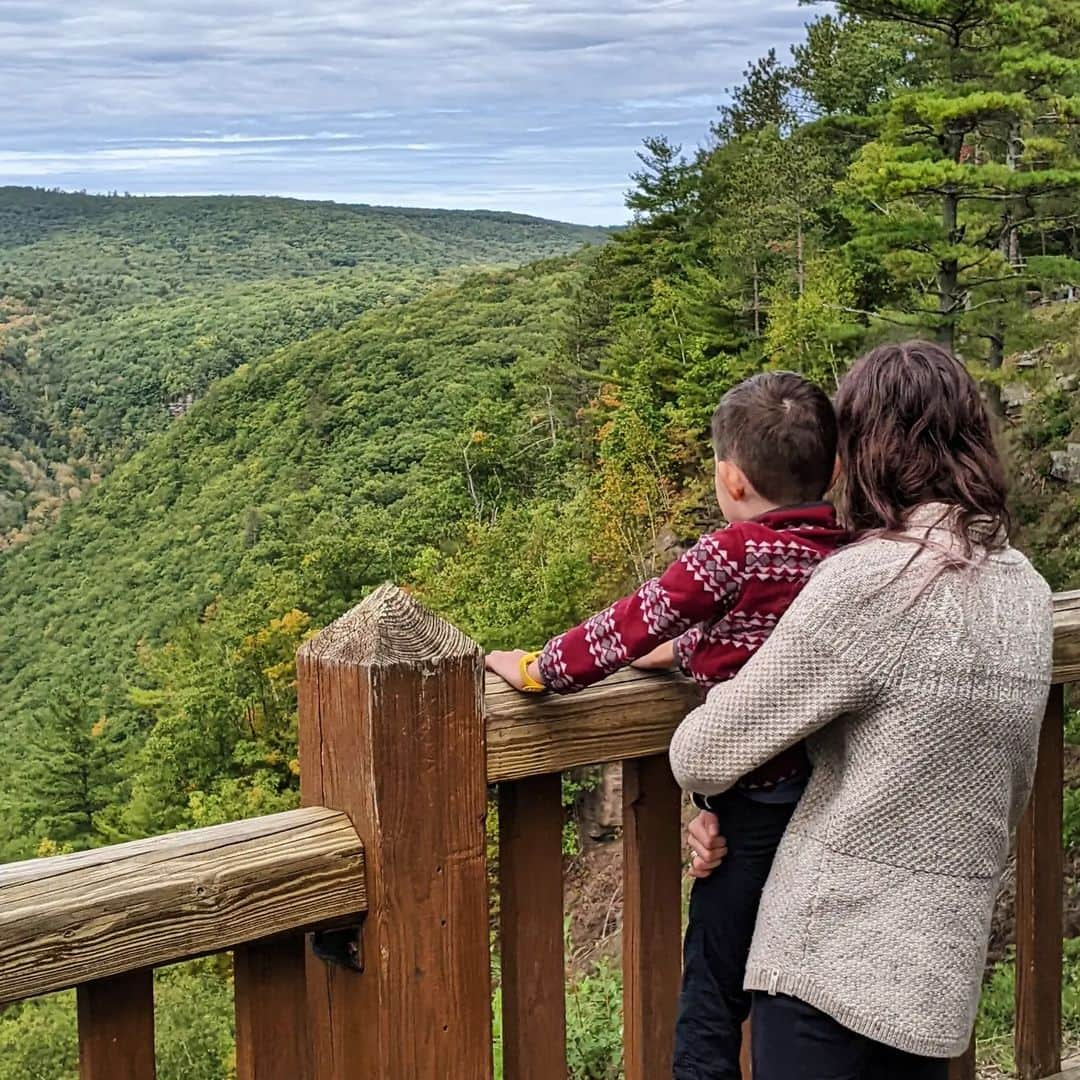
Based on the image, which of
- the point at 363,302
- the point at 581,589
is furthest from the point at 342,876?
the point at 363,302

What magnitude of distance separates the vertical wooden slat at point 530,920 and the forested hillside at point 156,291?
81.9m

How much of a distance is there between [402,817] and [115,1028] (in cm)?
31

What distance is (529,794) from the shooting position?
147cm

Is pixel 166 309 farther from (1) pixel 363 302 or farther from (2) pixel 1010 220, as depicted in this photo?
(2) pixel 1010 220

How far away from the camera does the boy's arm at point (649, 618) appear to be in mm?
1442

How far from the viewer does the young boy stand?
4.79ft

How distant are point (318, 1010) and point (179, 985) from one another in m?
23.4

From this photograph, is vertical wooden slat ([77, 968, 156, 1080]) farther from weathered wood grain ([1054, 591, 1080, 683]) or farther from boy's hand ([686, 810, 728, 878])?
weathered wood grain ([1054, 591, 1080, 683])

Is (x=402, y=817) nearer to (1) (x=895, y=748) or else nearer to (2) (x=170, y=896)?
(2) (x=170, y=896)

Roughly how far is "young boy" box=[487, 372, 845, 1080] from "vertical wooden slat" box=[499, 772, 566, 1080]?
5.2 inches

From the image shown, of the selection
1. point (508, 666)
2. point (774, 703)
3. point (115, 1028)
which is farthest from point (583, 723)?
point (115, 1028)

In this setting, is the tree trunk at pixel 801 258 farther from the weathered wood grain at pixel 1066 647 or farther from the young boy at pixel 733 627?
the young boy at pixel 733 627

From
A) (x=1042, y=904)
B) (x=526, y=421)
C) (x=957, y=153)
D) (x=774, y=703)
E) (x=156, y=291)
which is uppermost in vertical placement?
(x=156, y=291)

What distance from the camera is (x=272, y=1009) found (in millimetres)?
1301
